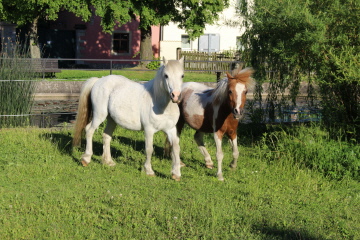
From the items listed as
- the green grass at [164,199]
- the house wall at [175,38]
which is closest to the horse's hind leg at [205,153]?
the green grass at [164,199]

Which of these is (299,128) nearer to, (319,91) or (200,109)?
(319,91)

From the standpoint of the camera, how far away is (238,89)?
310 inches

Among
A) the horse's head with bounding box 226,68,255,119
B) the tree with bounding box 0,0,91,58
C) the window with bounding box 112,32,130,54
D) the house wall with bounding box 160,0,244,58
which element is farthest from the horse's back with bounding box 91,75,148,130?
the window with bounding box 112,32,130,54

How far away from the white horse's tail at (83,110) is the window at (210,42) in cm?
3060

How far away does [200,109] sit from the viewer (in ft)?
29.3

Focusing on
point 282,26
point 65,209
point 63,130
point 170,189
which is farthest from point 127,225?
point 63,130

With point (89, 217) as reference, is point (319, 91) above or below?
above

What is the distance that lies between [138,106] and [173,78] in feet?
3.39

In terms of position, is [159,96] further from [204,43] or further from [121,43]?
[204,43]

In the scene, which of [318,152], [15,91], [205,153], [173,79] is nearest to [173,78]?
[173,79]

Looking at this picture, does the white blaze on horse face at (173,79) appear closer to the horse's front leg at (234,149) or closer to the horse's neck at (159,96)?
the horse's neck at (159,96)

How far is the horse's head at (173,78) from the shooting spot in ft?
24.9

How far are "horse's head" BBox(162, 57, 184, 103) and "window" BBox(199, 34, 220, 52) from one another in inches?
1258

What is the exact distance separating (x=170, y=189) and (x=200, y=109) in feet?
5.95
